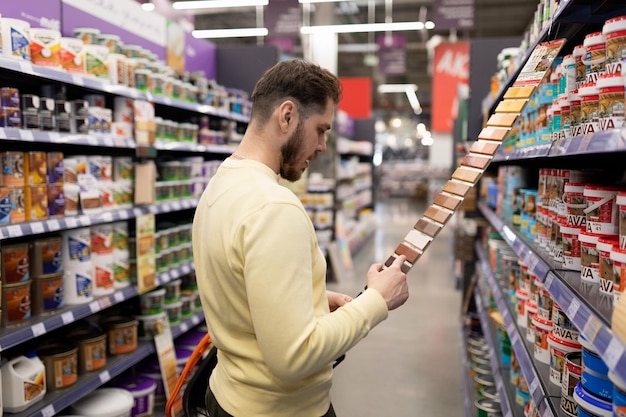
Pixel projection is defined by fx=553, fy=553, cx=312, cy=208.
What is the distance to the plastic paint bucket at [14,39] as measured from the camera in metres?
2.31

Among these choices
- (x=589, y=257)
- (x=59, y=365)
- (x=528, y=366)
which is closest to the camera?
(x=589, y=257)

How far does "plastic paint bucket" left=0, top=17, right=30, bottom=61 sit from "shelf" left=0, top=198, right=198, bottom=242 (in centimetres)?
73

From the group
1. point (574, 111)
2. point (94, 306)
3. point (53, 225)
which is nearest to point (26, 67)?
point (53, 225)

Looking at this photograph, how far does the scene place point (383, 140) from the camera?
101ft

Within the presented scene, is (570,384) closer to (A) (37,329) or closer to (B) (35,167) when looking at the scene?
(A) (37,329)

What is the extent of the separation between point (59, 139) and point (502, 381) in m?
2.41

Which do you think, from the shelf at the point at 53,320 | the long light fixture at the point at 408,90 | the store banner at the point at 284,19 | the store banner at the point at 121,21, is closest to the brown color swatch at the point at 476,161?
the shelf at the point at 53,320

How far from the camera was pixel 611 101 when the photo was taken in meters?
1.27

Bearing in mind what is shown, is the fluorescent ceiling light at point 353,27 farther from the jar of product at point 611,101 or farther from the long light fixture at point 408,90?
the long light fixture at point 408,90

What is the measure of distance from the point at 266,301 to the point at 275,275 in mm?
64

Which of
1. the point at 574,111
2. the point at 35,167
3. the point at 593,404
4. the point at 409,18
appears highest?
the point at 409,18

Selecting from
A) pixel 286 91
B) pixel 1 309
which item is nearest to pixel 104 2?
pixel 1 309

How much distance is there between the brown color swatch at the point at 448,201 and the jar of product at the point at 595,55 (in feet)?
1.62

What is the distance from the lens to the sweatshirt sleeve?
124 cm
